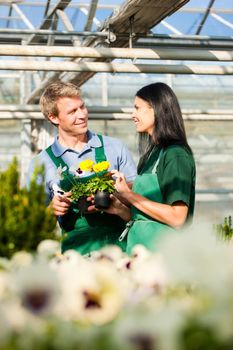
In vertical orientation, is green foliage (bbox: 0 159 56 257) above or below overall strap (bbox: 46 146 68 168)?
below

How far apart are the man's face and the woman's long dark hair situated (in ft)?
1.80

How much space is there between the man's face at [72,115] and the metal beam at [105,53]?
1.24m

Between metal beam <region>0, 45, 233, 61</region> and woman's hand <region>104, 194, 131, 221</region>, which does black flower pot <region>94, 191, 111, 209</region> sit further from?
metal beam <region>0, 45, 233, 61</region>

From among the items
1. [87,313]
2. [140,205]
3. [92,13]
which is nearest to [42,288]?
[87,313]

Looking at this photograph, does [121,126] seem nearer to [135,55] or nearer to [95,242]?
[135,55]

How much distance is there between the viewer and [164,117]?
2.85m

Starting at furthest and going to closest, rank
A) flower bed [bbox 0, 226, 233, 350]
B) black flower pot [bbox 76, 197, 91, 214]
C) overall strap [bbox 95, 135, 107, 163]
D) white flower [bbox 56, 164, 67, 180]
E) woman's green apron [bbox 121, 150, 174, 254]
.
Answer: overall strap [bbox 95, 135, 107, 163] → white flower [bbox 56, 164, 67, 180] → black flower pot [bbox 76, 197, 91, 214] → woman's green apron [bbox 121, 150, 174, 254] → flower bed [bbox 0, 226, 233, 350]

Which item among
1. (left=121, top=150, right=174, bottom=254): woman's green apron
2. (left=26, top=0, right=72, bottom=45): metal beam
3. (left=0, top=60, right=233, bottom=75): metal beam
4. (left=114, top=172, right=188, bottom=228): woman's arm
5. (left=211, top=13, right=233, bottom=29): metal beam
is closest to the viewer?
(left=114, top=172, right=188, bottom=228): woman's arm

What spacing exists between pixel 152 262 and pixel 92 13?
5382 millimetres

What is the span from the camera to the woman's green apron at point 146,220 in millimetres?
2719

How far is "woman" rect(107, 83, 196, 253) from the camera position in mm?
2631

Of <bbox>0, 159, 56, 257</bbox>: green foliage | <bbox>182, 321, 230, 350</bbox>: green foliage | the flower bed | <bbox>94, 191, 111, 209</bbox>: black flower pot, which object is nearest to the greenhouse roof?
<bbox>94, 191, 111, 209</bbox>: black flower pot

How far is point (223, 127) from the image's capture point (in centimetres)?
1059

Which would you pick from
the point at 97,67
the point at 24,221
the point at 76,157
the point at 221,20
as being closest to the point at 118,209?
the point at 76,157
